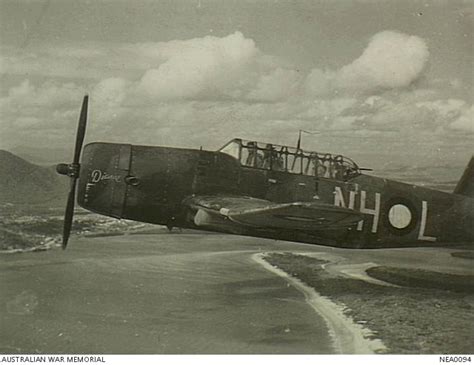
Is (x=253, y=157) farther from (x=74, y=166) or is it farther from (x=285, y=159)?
(x=74, y=166)

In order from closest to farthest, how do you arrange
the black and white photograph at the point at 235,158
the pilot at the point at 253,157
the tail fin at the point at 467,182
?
the black and white photograph at the point at 235,158, the pilot at the point at 253,157, the tail fin at the point at 467,182

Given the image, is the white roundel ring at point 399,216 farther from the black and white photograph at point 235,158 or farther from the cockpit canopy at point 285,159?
the cockpit canopy at point 285,159

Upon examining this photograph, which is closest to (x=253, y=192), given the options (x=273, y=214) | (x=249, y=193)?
(x=249, y=193)

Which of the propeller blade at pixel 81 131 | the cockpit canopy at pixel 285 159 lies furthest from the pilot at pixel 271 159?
the propeller blade at pixel 81 131

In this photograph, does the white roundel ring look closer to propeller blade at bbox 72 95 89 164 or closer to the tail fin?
the tail fin

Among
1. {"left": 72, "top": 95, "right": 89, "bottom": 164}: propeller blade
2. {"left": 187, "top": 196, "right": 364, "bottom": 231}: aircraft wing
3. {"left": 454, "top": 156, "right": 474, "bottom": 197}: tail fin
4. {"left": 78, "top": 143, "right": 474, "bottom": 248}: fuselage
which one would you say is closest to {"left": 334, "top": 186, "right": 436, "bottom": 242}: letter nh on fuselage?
{"left": 78, "top": 143, "right": 474, "bottom": 248}: fuselage

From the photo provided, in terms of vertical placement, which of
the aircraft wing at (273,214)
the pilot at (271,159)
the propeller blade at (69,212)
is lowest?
the propeller blade at (69,212)

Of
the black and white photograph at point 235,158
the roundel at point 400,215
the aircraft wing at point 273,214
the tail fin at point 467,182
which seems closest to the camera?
the aircraft wing at point 273,214
